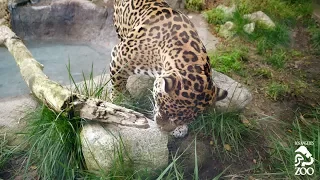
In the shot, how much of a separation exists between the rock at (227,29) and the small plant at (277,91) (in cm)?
186

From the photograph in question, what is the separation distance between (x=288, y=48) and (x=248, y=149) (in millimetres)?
3366

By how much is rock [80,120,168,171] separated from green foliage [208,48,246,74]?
103 inches

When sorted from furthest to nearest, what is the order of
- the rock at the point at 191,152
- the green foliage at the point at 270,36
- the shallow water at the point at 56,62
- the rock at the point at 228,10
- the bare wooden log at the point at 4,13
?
the bare wooden log at the point at 4,13 → the rock at the point at 228,10 → the green foliage at the point at 270,36 → the shallow water at the point at 56,62 → the rock at the point at 191,152

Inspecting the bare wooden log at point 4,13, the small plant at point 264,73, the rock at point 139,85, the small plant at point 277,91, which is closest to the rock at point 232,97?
the small plant at point 277,91

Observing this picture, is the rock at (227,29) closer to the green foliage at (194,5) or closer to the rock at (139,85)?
the green foliage at (194,5)

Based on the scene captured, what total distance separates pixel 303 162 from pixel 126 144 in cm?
196

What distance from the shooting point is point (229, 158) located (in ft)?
14.6

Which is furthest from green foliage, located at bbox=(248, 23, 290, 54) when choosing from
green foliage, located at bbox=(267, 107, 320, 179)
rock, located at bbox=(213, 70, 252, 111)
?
green foliage, located at bbox=(267, 107, 320, 179)

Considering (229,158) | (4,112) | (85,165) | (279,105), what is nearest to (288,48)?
(279,105)

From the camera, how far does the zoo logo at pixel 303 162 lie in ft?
12.6

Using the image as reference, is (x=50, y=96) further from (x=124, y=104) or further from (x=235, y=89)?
(x=235, y=89)

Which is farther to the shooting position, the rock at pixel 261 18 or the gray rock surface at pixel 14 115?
the rock at pixel 261 18

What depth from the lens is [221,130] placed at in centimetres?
451

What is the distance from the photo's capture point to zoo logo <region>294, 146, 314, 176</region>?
3829 millimetres
